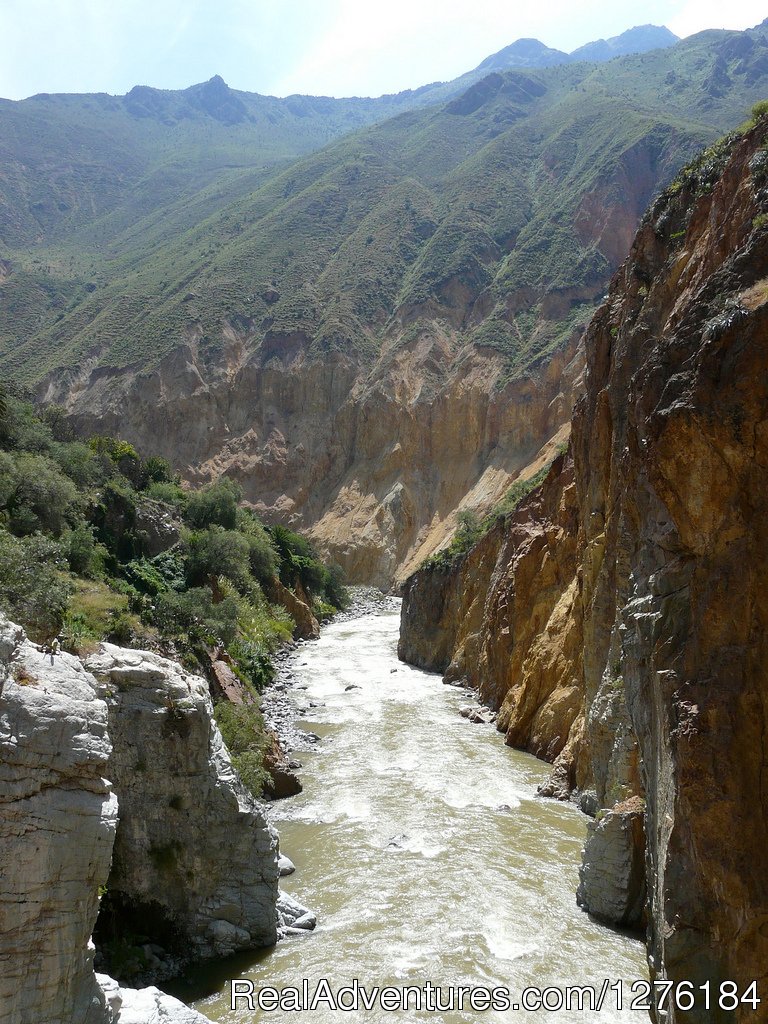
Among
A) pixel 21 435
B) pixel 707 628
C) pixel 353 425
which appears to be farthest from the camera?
pixel 353 425

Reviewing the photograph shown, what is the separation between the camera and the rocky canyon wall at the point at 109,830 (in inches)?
298

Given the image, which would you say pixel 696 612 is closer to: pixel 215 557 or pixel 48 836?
pixel 48 836

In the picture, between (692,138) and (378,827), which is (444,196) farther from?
(378,827)

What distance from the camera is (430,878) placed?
48.2 feet

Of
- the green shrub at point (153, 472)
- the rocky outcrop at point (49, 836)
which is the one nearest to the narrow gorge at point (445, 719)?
the rocky outcrop at point (49, 836)

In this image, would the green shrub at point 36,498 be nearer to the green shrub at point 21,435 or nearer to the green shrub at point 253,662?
the green shrub at point 21,435

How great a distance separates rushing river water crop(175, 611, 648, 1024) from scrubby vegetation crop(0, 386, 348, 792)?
2.79 m

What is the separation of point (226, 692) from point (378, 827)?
6.89 meters

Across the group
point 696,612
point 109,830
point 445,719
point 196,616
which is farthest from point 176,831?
point 445,719

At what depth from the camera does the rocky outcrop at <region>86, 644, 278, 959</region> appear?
38.4 ft

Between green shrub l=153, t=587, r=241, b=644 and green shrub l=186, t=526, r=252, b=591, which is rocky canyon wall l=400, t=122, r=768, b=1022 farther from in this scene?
green shrub l=186, t=526, r=252, b=591

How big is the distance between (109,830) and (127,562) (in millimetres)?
22335

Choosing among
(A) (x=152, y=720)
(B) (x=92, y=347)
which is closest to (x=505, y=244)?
(B) (x=92, y=347)

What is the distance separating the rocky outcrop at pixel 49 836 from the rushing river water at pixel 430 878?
11.8 ft
